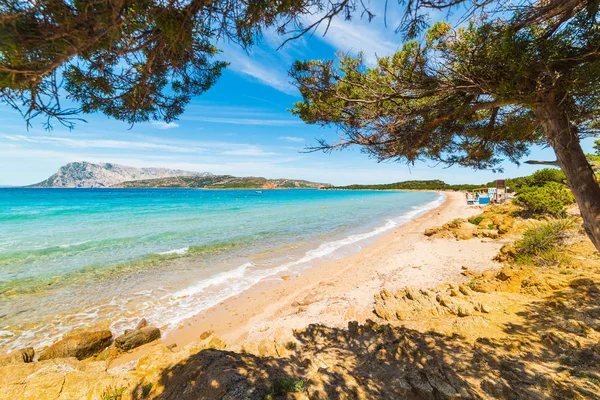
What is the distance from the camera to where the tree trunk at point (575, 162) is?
8.46ft

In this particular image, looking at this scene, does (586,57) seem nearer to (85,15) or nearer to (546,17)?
(546,17)

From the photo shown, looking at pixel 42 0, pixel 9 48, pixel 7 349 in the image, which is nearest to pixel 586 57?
pixel 42 0

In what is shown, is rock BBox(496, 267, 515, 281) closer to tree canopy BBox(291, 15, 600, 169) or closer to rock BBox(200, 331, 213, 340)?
tree canopy BBox(291, 15, 600, 169)

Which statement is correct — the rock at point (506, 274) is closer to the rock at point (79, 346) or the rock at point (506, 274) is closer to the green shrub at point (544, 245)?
the green shrub at point (544, 245)

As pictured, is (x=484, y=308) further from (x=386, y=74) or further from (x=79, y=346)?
(x=79, y=346)

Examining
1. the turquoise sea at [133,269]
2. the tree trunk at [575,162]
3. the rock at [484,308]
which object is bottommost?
the turquoise sea at [133,269]

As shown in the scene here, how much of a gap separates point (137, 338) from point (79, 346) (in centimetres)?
101

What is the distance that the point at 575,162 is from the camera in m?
2.63

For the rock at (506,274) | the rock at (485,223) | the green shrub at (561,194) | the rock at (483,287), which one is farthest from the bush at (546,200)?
the rock at (483,287)

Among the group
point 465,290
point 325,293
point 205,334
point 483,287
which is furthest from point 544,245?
point 205,334

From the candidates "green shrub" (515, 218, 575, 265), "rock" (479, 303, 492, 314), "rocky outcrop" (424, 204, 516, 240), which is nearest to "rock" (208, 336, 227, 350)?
"rock" (479, 303, 492, 314)

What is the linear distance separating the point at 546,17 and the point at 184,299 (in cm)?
954

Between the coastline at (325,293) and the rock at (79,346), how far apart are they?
2.50 feet

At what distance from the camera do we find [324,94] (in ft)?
13.3
